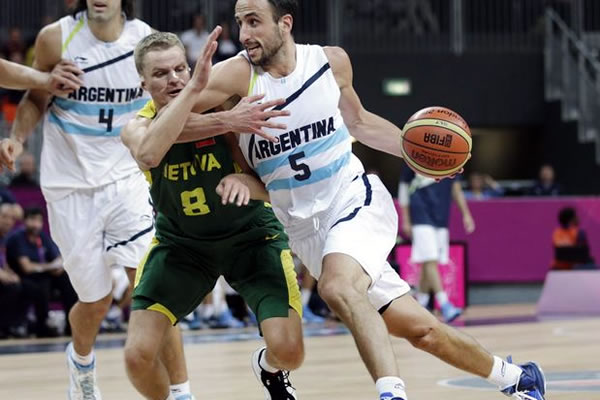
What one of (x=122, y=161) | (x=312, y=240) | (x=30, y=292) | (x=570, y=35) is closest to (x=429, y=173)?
(x=312, y=240)

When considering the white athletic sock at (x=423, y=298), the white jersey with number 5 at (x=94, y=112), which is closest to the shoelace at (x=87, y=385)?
the white jersey with number 5 at (x=94, y=112)

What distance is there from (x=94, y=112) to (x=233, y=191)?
1.90 metres

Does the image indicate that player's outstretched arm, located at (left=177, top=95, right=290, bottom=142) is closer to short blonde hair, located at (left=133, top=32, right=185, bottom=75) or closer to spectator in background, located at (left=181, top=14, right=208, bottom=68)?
short blonde hair, located at (left=133, top=32, right=185, bottom=75)

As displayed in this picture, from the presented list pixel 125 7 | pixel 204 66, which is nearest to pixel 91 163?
pixel 125 7

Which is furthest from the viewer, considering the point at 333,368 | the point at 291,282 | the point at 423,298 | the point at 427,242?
the point at 423,298

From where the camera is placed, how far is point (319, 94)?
224 inches

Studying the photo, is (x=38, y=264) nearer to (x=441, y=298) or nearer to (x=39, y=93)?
(x=441, y=298)

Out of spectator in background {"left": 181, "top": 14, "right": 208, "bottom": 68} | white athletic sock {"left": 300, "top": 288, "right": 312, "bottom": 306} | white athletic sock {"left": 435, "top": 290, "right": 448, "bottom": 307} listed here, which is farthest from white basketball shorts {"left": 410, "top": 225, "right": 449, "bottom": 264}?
spectator in background {"left": 181, "top": 14, "right": 208, "bottom": 68}

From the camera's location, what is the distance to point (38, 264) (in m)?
12.9

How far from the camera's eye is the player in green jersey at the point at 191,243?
556cm

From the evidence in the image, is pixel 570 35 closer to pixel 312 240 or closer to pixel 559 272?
pixel 559 272

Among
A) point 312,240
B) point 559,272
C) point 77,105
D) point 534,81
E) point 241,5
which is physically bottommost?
point 559,272

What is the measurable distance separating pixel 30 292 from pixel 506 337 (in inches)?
194

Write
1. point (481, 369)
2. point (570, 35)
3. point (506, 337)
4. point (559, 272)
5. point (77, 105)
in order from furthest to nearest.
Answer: point (570, 35) < point (559, 272) < point (506, 337) < point (77, 105) < point (481, 369)
